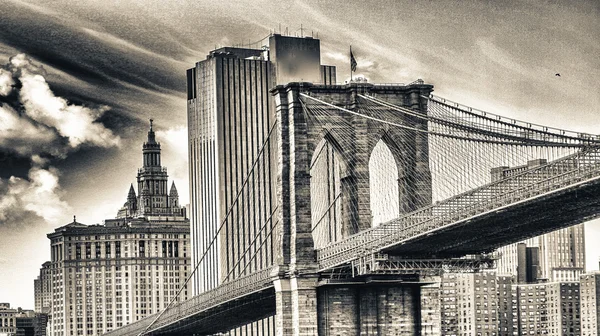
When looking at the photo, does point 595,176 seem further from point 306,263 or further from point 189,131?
point 189,131

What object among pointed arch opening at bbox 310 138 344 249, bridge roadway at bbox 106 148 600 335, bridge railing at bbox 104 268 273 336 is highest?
pointed arch opening at bbox 310 138 344 249

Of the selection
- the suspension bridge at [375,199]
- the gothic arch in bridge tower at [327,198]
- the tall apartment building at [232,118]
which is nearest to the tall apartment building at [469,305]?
the tall apartment building at [232,118]

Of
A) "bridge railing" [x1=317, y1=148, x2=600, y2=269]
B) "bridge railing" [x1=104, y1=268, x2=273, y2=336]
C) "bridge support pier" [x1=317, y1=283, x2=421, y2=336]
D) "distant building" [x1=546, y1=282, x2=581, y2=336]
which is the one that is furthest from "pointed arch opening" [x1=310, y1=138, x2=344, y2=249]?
"distant building" [x1=546, y1=282, x2=581, y2=336]

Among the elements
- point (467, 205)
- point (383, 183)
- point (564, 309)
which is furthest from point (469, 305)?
point (467, 205)

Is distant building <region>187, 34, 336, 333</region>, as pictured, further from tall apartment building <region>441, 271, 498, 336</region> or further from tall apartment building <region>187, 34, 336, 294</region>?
tall apartment building <region>441, 271, 498, 336</region>

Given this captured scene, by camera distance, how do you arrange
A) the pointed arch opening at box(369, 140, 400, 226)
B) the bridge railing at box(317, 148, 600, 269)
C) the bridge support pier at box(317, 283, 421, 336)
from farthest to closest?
the pointed arch opening at box(369, 140, 400, 226) → the bridge support pier at box(317, 283, 421, 336) → the bridge railing at box(317, 148, 600, 269)

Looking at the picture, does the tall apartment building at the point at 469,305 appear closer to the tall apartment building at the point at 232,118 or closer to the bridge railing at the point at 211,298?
the tall apartment building at the point at 232,118
